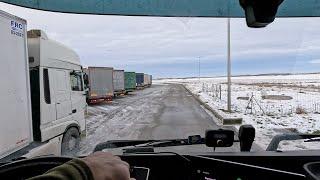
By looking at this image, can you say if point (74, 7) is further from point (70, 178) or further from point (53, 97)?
point (53, 97)

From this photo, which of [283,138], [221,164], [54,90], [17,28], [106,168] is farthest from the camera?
[54,90]

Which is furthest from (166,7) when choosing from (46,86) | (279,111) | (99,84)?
(99,84)

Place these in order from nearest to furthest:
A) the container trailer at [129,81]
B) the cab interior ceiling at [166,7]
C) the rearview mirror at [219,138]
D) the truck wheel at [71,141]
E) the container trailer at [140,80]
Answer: the cab interior ceiling at [166,7], the rearview mirror at [219,138], the truck wheel at [71,141], the container trailer at [129,81], the container trailer at [140,80]

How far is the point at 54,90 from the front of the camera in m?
9.72

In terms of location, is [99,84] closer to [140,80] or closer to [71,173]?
[71,173]

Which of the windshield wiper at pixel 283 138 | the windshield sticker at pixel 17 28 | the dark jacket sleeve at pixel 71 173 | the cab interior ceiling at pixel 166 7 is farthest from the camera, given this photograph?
the windshield sticker at pixel 17 28

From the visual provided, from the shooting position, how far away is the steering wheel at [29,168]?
7.64ft

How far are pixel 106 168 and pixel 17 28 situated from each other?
289 inches

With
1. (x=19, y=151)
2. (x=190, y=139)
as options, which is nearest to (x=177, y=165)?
(x=190, y=139)

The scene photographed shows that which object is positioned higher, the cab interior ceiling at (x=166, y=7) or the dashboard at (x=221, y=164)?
the cab interior ceiling at (x=166, y=7)

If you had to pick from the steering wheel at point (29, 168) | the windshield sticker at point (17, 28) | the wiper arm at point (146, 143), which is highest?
the windshield sticker at point (17, 28)

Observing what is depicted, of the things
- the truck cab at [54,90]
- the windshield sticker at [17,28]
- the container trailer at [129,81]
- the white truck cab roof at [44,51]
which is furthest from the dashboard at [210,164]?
the container trailer at [129,81]

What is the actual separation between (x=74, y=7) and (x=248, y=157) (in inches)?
64.9

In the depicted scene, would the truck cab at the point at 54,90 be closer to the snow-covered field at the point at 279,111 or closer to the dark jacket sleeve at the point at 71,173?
the snow-covered field at the point at 279,111
